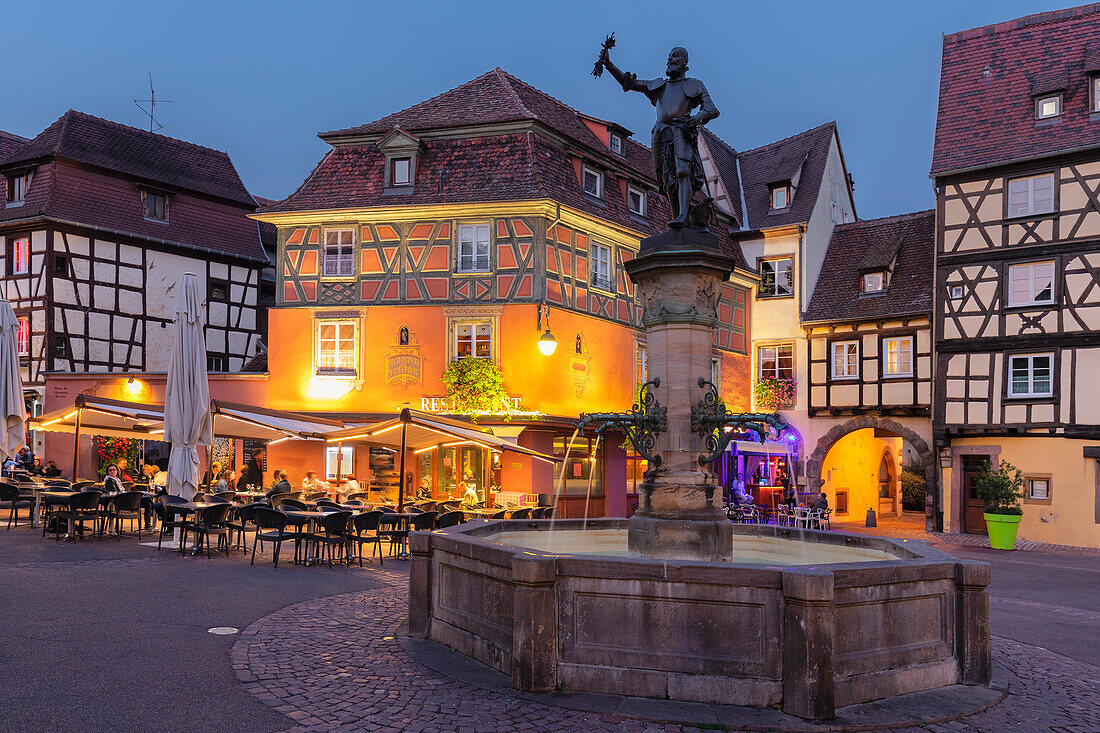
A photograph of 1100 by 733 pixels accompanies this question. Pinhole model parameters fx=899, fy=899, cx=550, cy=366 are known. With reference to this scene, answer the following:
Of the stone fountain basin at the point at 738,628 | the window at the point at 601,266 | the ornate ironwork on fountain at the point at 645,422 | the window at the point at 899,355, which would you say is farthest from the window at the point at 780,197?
the stone fountain basin at the point at 738,628

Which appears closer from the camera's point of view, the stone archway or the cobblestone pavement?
the cobblestone pavement

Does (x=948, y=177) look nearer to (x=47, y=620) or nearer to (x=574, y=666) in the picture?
(x=574, y=666)

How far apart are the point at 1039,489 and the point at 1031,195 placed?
7.80m

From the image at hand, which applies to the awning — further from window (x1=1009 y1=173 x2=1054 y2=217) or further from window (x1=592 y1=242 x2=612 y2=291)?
window (x1=1009 y1=173 x2=1054 y2=217)

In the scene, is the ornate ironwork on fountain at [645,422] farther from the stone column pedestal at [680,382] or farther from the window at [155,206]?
the window at [155,206]

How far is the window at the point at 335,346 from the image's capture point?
82.0 ft

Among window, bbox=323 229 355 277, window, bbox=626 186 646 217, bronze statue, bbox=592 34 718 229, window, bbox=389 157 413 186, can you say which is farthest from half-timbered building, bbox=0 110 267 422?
bronze statue, bbox=592 34 718 229

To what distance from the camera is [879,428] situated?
95.2 ft

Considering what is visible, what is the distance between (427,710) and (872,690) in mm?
3259

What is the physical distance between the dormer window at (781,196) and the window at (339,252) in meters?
15.8

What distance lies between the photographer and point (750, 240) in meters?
32.7

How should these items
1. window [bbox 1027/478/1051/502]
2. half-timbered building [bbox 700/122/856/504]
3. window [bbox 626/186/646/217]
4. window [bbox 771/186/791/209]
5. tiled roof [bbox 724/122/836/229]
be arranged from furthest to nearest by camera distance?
window [bbox 771/186/791/209], tiled roof [bbox 724/122/836/229], half-timbered building [bbox 700/122/856/504], window [bbox 626/186/646/217], window [bbox 1027/478/1051/502]

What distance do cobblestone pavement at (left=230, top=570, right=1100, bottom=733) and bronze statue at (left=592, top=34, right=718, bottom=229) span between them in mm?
5209

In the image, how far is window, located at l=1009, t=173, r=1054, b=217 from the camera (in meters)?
23.6
